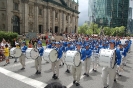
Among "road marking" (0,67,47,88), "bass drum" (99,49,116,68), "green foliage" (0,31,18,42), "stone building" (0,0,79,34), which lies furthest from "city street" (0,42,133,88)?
"stone building" (0,0,79,34)

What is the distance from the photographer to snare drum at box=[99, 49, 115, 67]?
685cm

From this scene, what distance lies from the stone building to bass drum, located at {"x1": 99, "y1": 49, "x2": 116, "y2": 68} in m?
31.6

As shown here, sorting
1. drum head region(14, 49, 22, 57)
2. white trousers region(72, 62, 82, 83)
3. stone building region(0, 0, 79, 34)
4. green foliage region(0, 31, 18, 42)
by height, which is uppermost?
stone building region(0, 0, 79, 34)

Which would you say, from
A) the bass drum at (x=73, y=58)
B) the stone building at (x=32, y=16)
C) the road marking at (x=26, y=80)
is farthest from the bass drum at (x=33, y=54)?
the stone building at (x=32, y=16)

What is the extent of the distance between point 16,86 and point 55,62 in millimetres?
2512

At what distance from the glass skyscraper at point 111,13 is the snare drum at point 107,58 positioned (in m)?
141

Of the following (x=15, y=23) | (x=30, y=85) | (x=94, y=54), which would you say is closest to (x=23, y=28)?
(x=15, y=23)

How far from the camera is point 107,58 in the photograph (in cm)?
687

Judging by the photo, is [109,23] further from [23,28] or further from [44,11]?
[23,28]

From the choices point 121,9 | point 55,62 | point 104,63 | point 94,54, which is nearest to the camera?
point 104,63

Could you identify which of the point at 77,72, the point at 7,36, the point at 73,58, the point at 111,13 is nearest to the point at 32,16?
the point at 7,36

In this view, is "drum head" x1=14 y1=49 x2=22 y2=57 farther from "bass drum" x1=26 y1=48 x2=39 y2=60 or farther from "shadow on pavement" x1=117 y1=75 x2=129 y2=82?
"shadow on pavement" x1=117 y1=75 x2=129 y2=82

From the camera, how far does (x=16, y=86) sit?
8.27 meters

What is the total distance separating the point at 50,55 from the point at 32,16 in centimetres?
3535
